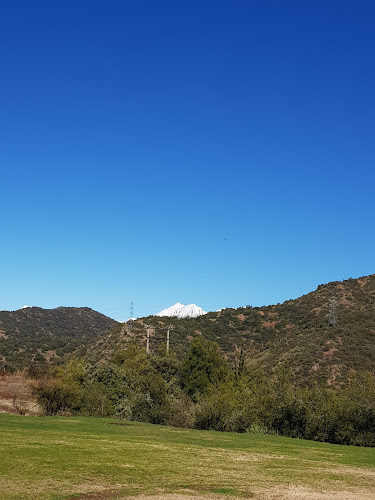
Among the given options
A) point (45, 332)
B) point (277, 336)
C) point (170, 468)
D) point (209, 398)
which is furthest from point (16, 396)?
point (45, 332)

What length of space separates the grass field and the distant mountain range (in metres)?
40.5

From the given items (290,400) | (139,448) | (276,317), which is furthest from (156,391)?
(276,317)

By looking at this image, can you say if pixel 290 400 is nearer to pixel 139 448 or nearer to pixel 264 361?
pixel 139 448

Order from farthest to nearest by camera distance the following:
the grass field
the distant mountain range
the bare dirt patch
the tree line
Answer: the distant mountain range
the bare dirt patch
the tree line
the grass field

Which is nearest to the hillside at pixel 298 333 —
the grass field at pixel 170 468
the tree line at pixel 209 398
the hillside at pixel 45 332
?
the hillside at pixel 45 332

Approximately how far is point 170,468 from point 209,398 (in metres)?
25.7

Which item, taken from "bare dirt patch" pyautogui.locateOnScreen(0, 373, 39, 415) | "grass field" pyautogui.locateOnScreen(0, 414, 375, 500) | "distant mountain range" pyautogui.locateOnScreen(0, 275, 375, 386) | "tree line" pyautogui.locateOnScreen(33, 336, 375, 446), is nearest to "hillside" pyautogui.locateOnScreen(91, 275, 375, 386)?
"distant mountain range" pyautogui.locateOnScreen(0, 275, 375, 386)

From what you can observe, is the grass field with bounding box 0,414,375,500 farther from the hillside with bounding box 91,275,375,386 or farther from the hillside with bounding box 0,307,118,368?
the hillside with bounding box 0,307,118,368

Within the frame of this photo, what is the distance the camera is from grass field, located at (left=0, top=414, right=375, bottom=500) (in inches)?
478

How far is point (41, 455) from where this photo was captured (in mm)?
15875

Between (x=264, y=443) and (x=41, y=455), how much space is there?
12.5 m

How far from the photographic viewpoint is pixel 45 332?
118 m

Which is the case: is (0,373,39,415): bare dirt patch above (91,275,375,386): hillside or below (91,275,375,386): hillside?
below

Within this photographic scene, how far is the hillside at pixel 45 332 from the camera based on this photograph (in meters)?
89.5
